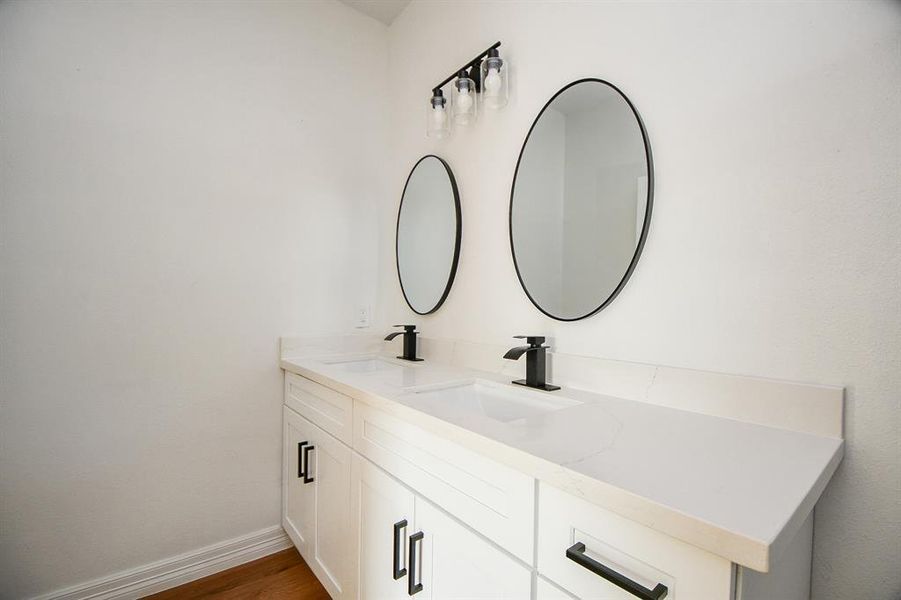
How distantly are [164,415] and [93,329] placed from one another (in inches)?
16.8

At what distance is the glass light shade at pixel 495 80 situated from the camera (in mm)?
1526

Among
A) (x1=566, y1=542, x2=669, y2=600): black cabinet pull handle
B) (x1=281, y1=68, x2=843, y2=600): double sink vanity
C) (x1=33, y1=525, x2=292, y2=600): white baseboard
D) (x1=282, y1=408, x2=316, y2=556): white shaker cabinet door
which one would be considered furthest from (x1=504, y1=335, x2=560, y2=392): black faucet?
(x1=33, y1=525, x2=292, y2=600): white baseboard

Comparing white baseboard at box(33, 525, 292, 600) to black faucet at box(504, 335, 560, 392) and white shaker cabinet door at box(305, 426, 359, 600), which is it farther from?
black faucet at box(504, 335, 560, 392)

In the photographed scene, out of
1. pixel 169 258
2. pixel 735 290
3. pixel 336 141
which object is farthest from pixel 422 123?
pixel 735 290

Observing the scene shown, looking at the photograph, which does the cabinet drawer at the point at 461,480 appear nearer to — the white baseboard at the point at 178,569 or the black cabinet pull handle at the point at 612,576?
the black cabinet pull handle at the point at 612,576

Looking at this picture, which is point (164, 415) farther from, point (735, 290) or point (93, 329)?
point (735, 290)

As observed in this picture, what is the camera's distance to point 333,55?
2145 mm

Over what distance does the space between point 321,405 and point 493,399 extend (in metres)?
0.67

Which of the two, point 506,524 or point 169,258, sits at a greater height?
point 169,258

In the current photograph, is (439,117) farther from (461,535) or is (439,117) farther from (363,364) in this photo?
(461,535)

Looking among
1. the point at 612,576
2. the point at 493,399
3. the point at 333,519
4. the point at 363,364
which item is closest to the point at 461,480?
the point at 612,576

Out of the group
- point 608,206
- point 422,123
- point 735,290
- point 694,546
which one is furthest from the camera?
point 422,123

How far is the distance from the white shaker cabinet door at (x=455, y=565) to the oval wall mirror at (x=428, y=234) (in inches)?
40.8

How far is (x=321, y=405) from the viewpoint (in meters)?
1.58
